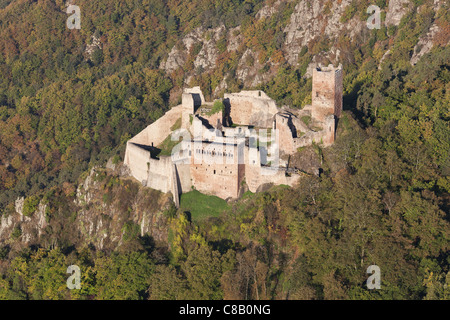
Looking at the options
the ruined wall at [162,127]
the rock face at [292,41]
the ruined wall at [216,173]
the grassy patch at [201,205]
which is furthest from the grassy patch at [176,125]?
the rock face at [292,41]

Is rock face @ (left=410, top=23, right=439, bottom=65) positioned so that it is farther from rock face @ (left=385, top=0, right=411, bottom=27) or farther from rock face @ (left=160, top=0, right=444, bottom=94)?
rock face @ (left=385, top=0, right=411, bottom=27)

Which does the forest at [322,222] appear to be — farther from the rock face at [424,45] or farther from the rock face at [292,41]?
the rock face at [292,41]

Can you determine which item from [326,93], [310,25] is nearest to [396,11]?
[310,25]

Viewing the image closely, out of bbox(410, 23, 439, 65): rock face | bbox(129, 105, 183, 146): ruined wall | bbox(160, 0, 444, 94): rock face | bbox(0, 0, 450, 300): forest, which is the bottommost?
bbox(0, 0, 450, 300): forest

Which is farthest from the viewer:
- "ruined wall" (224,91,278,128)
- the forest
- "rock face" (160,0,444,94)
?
"rock face" (160,0,444,94)

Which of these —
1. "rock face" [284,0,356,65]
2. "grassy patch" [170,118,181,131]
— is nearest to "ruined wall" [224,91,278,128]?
"grassy patch" [170,118,181,131]
